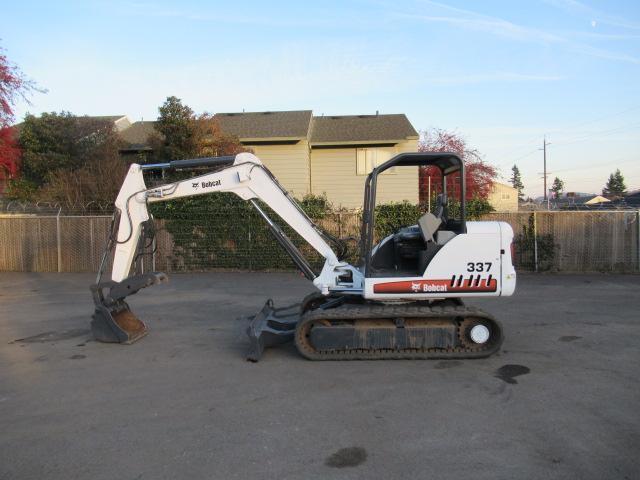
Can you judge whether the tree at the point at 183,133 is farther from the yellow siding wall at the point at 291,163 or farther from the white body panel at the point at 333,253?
the white body panel at the point at 333,253

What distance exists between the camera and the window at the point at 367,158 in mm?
22391

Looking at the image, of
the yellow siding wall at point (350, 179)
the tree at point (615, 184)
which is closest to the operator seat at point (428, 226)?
the yellow siding wall at point (350, 179)

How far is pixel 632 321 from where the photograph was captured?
8.91m

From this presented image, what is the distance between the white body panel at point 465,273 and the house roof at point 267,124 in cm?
1548

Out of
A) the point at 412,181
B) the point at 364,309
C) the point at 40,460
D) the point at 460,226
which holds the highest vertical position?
the point at 412,181

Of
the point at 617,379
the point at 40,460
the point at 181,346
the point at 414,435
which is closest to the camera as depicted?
the point at 40,460

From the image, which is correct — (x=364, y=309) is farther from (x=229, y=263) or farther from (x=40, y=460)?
(x=229, y=263)

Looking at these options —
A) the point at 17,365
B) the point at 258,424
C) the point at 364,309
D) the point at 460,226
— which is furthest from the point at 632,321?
the point at 17,365

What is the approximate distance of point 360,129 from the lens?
907 inches

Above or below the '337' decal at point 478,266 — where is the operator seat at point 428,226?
above

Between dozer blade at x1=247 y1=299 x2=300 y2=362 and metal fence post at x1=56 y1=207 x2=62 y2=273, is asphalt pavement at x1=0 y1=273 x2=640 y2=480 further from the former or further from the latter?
metal fence post at x1=56 y1=207 x2=62 y2=273

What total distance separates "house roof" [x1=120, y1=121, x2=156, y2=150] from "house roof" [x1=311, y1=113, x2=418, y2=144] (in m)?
7.22

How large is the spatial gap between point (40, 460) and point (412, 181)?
19.6m

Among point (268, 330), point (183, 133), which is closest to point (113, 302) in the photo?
point (268, 330)
